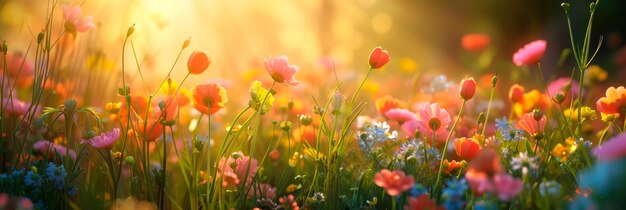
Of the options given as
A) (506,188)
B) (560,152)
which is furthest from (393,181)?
(560,152)

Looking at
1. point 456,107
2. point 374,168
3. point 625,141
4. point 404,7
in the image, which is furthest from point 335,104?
point 404,7

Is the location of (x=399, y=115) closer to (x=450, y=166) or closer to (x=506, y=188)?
(x=450, y=166)

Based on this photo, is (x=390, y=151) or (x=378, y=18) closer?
(x=390, y=151)

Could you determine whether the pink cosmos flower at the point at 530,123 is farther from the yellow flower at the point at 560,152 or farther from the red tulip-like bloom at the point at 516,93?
the red tulip-like bloom at the point at 516,93

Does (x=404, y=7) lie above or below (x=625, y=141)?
above

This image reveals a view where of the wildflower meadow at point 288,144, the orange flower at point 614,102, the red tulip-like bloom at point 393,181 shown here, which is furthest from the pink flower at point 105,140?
the orange flower at point 614,102

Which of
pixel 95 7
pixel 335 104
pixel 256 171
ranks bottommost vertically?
pixel 256 171

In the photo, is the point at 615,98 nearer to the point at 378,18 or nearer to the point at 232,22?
the point at 232,22
